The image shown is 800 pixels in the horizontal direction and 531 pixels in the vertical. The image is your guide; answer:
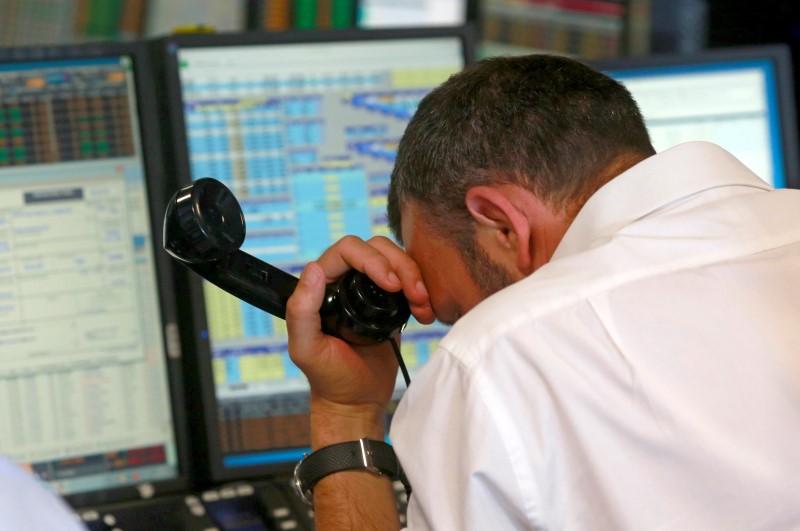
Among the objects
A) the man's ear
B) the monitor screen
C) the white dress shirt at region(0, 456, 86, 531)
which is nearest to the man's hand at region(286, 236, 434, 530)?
the man's ear

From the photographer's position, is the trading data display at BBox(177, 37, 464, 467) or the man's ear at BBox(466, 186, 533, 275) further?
the trading data display at BBox(177, 37, 464, 467)

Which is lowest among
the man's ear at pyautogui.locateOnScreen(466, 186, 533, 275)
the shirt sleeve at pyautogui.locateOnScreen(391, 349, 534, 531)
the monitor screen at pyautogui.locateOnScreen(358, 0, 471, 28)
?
the shirt sleeve at pyautogui.locateOnScreen(391, 349, 534, 531)

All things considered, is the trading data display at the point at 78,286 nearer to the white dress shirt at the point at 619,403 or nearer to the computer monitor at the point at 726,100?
the white dress shirt at the point at 619,403

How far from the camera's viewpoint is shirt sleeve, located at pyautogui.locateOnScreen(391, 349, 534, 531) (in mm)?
821

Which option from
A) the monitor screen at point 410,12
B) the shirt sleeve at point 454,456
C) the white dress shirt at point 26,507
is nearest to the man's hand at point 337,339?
the shirt sleeve at point 454,456

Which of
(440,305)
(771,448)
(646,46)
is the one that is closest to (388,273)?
(440,305)

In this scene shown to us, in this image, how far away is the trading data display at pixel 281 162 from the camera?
1.45 metres

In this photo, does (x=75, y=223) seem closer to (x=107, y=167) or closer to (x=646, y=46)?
(x=107, y=167)

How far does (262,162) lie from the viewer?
4.84ft

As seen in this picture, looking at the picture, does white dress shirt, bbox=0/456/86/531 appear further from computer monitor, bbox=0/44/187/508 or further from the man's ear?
computer monitor, bbox=0/44/187/508

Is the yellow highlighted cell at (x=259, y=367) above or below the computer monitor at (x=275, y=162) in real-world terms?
below

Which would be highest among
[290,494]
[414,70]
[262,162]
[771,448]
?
[414,70]

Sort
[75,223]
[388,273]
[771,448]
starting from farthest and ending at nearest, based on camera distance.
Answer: [75,223], [388,273], [771,448]

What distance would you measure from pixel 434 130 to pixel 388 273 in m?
0.18
